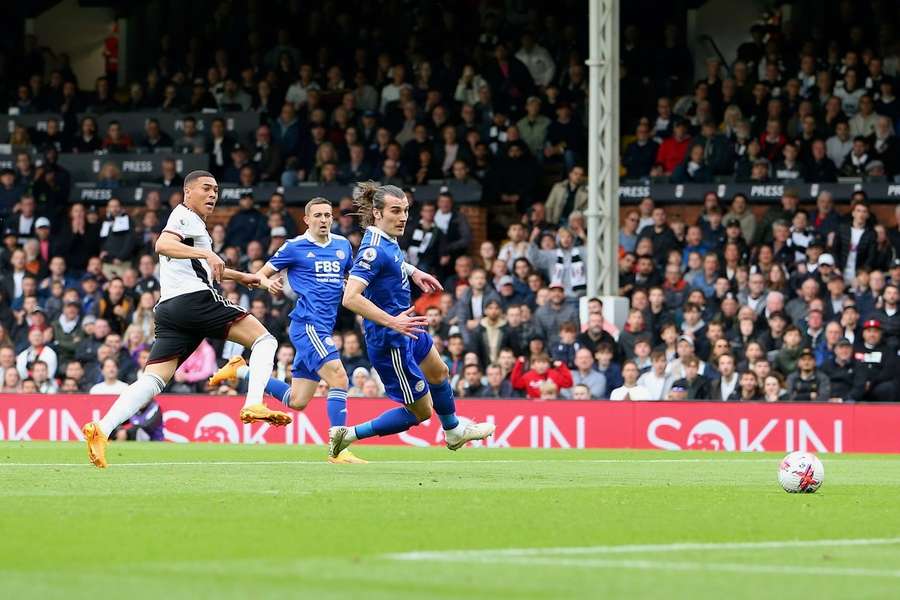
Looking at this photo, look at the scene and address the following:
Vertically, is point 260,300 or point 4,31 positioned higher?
point 4,31

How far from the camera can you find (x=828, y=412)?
63.6ft

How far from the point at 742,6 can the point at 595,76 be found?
28.1 ft

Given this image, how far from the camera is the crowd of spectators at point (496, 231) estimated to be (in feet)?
69.0

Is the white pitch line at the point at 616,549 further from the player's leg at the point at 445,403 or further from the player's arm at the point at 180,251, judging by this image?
the player's leg at the point at 445,403

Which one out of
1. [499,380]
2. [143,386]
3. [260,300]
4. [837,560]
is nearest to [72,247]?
[260,300]

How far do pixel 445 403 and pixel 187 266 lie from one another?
231 centimetres

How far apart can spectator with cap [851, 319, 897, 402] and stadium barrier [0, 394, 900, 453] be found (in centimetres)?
71

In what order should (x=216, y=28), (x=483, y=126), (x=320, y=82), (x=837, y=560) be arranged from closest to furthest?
(x=837, y=560) → (x=483, y=126) → (x=320, y=82) → (x=216, y=28)

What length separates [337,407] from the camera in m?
14.2

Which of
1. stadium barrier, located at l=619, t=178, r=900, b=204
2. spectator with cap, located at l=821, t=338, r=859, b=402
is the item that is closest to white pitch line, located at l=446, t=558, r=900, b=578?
spectator with cap, located at l=821, t=338, r=859, b=402

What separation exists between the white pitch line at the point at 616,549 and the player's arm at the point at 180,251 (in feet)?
17.5

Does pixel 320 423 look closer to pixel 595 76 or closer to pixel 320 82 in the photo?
pixel 595 76

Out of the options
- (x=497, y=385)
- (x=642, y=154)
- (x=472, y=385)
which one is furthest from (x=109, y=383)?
(x=642, y=154)

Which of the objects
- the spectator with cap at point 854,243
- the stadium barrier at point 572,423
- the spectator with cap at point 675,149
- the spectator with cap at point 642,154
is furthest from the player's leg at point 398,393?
the spectator with cap at point 642,154
